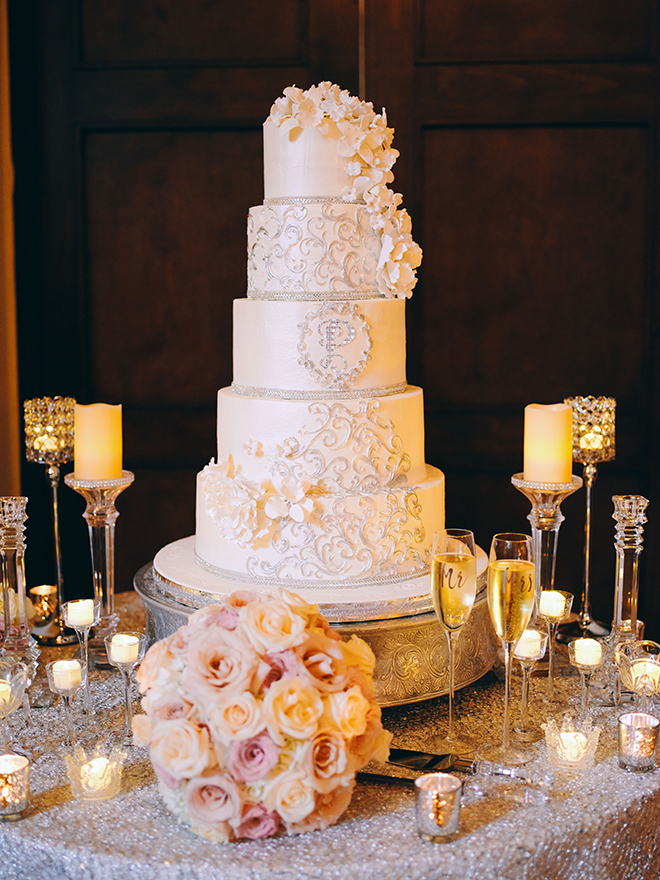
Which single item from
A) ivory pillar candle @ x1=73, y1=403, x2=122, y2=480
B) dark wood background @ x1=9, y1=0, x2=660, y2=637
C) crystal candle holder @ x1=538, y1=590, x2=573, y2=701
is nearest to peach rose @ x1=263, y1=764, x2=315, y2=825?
crystal candle holder @ x1=538, y1=590, x2=573, y2=701

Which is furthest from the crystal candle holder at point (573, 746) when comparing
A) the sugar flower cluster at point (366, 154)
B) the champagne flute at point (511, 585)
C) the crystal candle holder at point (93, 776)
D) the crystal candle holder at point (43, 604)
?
the crystal candle holder at point (43, 604)

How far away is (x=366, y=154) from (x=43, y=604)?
156 centimetres

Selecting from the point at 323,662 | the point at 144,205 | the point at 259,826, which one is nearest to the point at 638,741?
the point at 323,662

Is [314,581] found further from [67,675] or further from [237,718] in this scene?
[237,718]

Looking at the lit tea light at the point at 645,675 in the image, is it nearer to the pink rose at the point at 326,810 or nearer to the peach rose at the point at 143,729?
the pink rose at the point at 326,810

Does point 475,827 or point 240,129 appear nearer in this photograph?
point 475,827

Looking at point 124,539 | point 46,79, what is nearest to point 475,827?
point 124,539

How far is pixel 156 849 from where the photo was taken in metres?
1.61

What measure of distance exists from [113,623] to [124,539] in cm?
183

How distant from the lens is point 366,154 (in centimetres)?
243

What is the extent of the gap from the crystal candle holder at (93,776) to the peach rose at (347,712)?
17.7 inches

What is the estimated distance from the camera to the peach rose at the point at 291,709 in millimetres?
1596

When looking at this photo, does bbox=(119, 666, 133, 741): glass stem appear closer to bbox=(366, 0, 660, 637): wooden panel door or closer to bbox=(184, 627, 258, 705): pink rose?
bbox=(184, 627, 258, 705): pink rose

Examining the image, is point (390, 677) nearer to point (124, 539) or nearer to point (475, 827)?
point (475, 827)
